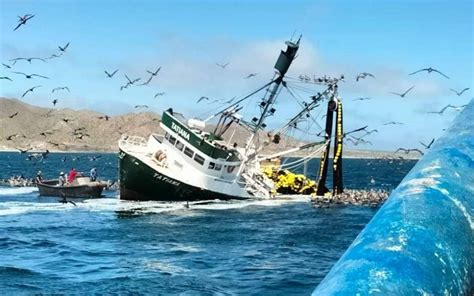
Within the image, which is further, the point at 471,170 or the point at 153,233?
the point at 153,233

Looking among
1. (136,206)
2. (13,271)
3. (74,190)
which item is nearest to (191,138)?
(136,206)

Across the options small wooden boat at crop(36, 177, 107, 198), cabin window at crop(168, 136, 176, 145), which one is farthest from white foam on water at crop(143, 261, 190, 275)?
small wooden boat at crop(36, 177, 107, 198)

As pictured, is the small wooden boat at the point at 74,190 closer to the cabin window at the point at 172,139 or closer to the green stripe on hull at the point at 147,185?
the green stripe on hull at the point at 147,185

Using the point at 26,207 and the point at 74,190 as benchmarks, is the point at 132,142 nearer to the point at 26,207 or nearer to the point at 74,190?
the point at 74,190

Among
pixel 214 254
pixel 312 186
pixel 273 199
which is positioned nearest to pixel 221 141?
pixel 273 199

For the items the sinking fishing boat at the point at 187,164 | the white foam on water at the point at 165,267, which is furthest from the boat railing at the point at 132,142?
the white foam on water at the point at 165,267

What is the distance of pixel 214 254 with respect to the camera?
72.8ft

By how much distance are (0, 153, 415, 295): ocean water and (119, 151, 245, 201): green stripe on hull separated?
1647 millimetres

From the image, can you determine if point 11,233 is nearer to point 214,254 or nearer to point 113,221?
point 113,221

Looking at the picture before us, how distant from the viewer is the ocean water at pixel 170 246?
16.9 m

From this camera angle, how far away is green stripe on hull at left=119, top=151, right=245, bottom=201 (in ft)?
139

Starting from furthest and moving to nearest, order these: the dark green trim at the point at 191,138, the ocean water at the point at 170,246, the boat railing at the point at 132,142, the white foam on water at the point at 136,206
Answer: the boat railing at the point at 132,142 → the dark green trim at the point at 191,138 → the white foam on water at the point at 136,206 → the ocean water at the point at 170,246

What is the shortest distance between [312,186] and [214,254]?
108 feet

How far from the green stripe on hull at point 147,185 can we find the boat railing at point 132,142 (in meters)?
1.97
